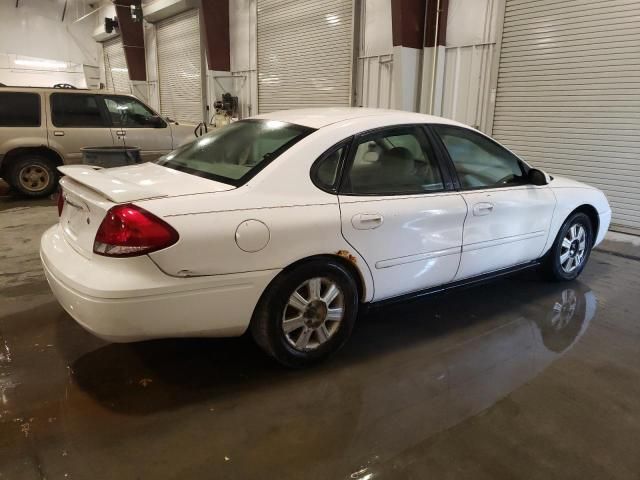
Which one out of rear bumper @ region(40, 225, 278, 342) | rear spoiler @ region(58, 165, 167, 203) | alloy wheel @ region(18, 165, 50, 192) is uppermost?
rear spoiler @ region(58, 165, 167, 203)

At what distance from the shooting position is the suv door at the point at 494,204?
3373 millimetres

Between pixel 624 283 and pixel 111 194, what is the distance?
4.43 meters

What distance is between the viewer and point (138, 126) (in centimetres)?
844

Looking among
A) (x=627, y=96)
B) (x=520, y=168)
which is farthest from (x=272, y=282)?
(x=627, y=96)

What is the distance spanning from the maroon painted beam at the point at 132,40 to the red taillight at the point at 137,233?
56.4ft

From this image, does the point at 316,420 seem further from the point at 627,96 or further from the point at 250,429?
the point at 627,96

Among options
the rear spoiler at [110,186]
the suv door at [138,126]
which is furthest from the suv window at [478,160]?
the suv door at [138,126]

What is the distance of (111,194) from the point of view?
2436 millimetres

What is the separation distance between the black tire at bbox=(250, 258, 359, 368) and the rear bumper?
0.08 m

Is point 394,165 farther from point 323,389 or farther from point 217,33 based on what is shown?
point 217,33

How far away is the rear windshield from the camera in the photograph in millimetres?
2783

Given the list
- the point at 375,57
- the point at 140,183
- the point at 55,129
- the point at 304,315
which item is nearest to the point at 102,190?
the point at 140,183

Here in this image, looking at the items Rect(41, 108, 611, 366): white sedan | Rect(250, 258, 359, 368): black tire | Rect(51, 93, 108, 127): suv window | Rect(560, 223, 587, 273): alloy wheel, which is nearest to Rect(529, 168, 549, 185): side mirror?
Rect(41, 108, 611, 366): white sedan

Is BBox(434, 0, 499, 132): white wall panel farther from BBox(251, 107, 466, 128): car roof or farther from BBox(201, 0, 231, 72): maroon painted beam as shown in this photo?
BBox(201, 0, 231, 72): maroon painted beam
